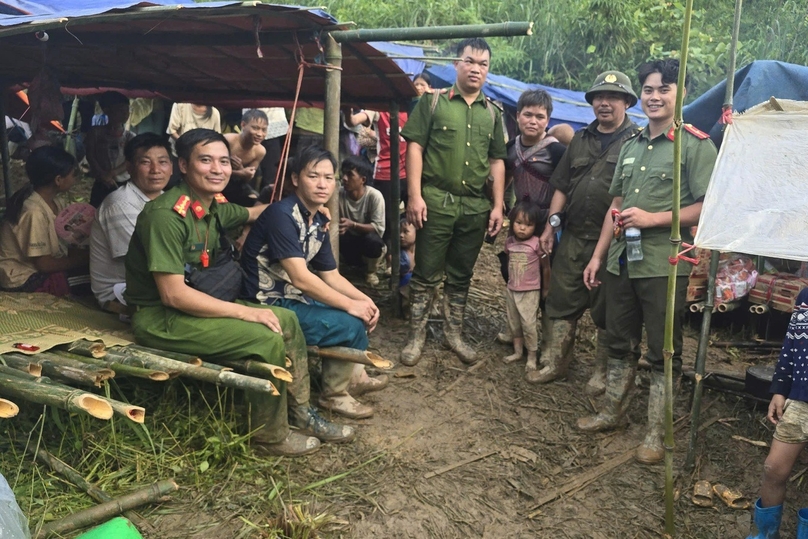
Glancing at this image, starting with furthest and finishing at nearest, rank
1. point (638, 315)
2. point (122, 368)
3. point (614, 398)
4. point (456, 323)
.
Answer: point (456, 323)
point (614, 398)
point (638, 315)
point (122, 368)

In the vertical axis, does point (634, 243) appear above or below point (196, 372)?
above

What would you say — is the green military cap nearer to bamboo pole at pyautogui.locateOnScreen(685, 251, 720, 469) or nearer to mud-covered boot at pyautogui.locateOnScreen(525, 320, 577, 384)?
bamboo pole at pyautogui.locateOnScreen(685, 251, 720, 469)

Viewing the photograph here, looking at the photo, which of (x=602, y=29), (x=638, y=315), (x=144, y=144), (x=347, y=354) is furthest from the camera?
(x=602, y=29)

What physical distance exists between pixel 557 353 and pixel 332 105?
231cm

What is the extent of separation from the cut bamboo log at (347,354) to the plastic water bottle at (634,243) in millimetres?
1517

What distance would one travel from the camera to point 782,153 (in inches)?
133

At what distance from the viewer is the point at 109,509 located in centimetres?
330

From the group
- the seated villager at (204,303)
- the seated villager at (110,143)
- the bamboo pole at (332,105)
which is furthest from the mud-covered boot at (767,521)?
the seated villager at (110,143)

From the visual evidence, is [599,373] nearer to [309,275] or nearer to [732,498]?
[732,498]

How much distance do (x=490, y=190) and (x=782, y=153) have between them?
7.78 ft

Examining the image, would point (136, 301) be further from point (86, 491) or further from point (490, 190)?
point (490, 190)

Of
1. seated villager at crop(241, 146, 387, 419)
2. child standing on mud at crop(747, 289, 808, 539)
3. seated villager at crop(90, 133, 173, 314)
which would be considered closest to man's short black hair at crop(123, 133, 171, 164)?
seated villager at crop(90, 133, 173, 314)

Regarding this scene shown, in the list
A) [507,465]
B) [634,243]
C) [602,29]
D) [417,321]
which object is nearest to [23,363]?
[507,465]

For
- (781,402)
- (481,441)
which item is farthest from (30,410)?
(781,402)
